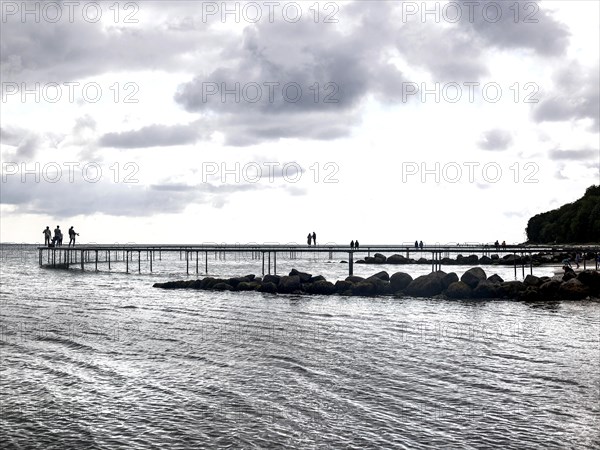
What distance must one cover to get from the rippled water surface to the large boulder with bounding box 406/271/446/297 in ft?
32.1

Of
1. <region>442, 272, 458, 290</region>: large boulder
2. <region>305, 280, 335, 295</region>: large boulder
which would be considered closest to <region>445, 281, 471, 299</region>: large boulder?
<region>442, 272, 458, 290</region>: large boulder

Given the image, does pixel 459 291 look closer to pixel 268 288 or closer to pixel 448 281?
pixel 448 281

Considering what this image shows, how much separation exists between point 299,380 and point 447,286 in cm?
2552

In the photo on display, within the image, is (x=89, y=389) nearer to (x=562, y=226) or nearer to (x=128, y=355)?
(x=128, y=355)

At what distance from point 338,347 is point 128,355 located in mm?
6875

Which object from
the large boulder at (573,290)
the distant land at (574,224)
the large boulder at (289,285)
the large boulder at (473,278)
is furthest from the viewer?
the distant land at (574,224)

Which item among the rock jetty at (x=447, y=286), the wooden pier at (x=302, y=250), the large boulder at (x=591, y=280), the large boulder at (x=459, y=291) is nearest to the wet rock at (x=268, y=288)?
the rock jetty at (x=447, y=286)

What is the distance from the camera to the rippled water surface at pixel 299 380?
36.7ft

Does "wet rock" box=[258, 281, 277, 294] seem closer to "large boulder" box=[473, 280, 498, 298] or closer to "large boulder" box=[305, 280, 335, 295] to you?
"large boulder" box=[305, 280, 335, 295]

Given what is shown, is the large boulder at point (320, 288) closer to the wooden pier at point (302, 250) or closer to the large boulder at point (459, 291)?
the large boulder at point (459, 291)

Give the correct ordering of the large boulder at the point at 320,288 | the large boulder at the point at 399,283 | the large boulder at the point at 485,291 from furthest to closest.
→ 1. the large boulder at the point at 320,288
2. the large boulder at the point at 399,283
3. the large boulder at the point at 485,291

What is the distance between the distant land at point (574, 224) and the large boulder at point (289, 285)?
67.3m

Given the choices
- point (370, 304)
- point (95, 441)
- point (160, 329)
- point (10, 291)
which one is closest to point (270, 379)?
point (95, 441)

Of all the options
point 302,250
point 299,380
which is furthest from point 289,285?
point 299,380
